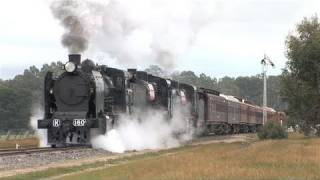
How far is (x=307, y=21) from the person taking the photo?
56.7 m

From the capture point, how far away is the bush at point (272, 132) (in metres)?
54.0

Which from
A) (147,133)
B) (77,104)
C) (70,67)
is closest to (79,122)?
(77,104)

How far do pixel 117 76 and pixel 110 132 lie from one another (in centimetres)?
393

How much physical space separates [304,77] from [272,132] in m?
5.49

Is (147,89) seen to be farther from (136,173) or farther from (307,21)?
(307,21)

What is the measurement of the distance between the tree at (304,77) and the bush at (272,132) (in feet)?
4.94

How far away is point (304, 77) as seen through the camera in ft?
179

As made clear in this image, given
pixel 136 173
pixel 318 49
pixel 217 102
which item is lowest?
pixel 136 173

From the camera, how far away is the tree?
53.6 m

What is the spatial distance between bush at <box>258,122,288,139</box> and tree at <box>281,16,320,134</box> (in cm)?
151

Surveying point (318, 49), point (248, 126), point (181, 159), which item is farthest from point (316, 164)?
point (248, 126)

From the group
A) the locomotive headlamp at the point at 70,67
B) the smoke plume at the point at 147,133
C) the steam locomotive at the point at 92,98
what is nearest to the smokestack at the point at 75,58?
the steam locomotive at the point at 92,98

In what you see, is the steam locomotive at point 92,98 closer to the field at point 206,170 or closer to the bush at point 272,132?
the field at point 206,170

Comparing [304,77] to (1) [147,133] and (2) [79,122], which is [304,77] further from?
(2) [79,122]
